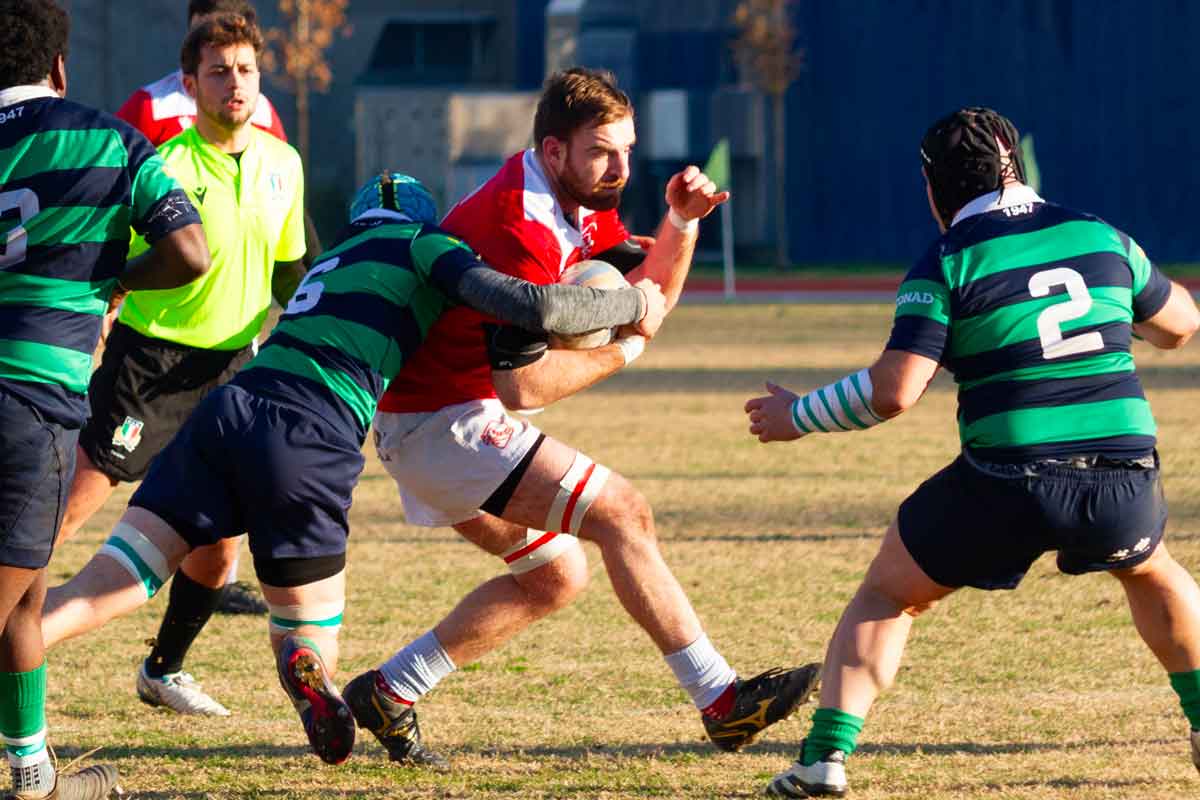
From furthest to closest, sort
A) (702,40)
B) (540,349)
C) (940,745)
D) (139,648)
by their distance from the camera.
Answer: (702,40) < (139,648) < (940,745) < (540,349)

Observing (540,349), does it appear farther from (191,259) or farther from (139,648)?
(139,648)

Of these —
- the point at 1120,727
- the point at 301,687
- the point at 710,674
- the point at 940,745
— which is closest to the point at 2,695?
the point at 301,687

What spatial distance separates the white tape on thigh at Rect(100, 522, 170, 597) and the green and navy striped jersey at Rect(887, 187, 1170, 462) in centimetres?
203

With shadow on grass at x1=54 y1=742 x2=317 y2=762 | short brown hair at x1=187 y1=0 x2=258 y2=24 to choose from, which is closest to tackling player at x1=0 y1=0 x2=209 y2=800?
shadow on grass at x1=54 y1=742 x2=317 y2=762

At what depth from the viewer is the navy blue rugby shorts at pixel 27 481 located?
14.8 ft

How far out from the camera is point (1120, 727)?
223 inches

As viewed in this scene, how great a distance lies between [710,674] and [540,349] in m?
1.05

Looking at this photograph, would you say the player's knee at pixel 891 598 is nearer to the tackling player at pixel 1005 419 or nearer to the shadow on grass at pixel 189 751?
the tackling player at pixel 1005 419

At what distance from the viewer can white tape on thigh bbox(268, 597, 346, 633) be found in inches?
192

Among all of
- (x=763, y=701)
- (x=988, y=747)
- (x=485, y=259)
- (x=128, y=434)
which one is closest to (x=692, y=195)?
(x=485, y=259)

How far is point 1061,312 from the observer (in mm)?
4734

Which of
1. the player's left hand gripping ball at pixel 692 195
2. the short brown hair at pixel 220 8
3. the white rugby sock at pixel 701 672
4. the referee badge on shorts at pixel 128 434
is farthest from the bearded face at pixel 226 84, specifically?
the white rugby sock at pixel 701 672

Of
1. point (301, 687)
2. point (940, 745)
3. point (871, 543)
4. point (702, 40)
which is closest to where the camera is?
point (301, 687)

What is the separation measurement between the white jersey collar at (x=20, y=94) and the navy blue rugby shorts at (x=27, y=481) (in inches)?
27.7
